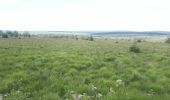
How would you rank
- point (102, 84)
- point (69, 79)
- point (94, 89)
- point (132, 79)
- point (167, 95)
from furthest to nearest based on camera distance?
1. point (132, 79)
2. point (69, 79)
3. point (102, 84)
4. point (94, 89)
5. point (167, 95)

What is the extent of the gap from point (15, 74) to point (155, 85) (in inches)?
220

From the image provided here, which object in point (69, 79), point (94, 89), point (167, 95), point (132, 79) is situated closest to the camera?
point (167, 95)

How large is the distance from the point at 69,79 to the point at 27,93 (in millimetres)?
2140

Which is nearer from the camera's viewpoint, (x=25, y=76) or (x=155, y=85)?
(x=155, y=85)

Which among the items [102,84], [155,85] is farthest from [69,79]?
[155,85]

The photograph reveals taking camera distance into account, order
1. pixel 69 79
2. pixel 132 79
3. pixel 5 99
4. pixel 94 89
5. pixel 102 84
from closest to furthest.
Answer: pixel 5 99, pixel 94 89, pixel 102 84, pixel 69 79, pixel 132 79

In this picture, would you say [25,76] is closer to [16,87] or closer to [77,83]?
[16,87]

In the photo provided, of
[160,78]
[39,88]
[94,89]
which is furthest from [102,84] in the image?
[160,78]

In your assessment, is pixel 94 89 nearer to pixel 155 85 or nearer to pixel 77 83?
pixel 77 83

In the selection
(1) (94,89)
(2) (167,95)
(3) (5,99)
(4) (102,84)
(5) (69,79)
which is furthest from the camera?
(5) (69,79)

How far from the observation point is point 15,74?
940 centimetres

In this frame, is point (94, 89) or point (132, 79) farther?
point (132, 79)

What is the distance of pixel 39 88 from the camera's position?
7449mm

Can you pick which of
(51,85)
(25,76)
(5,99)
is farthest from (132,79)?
(5,99)
